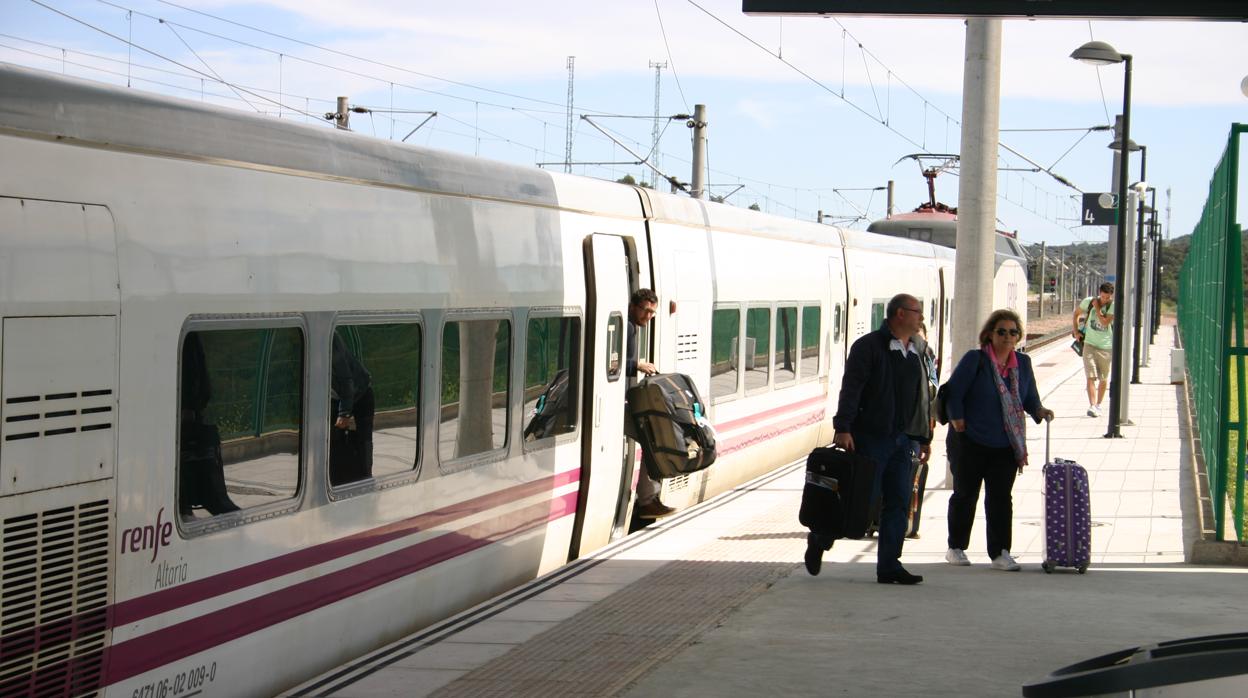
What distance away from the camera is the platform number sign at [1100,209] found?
20.0 m

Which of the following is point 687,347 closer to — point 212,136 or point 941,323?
point 212,136

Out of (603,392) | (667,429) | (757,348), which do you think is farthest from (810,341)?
(603,392)

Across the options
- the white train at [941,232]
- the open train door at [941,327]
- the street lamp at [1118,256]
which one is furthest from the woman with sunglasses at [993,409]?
the white train at [941,232]

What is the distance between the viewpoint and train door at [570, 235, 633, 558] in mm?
10227

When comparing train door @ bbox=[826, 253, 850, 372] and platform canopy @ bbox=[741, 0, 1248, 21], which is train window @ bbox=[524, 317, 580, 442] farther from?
train door @ bbox=[826, 253, 850, 372]

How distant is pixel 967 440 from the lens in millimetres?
9367

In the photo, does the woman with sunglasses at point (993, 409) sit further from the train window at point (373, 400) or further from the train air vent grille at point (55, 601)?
the train air vent grille at point (55, 601)

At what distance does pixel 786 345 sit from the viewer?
17.0 metres

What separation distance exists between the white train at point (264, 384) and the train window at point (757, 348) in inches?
173

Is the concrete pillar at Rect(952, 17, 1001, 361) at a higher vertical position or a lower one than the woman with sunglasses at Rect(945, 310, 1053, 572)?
higher

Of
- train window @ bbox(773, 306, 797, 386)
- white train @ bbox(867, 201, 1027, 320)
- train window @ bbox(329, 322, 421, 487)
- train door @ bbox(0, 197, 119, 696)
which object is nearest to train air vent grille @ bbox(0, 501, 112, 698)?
train door @ bbox(0, 197, 119, 696)

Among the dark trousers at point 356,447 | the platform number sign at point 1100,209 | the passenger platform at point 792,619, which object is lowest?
the passenger platform at point 792,619

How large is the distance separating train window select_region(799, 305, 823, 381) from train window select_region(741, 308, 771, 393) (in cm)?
169

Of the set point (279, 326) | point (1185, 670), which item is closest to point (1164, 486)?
point (279, 326)
